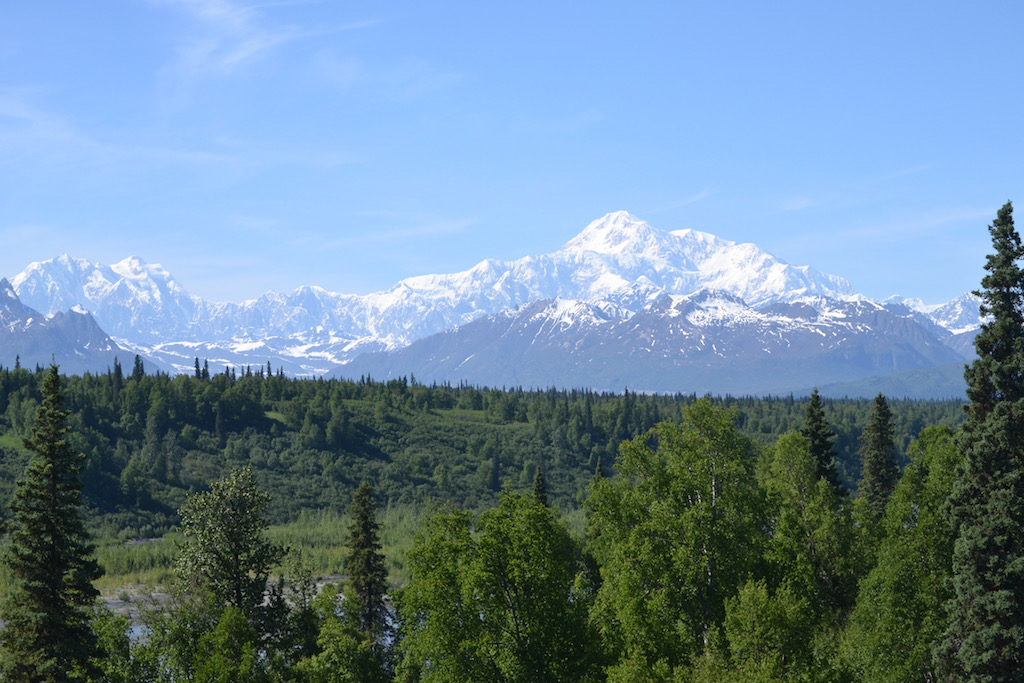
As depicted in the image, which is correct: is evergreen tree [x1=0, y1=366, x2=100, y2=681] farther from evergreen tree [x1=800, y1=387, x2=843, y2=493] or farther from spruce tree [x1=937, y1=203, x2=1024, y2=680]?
evergreen tree [x1=800, y1=387, x2=843, y2=493]

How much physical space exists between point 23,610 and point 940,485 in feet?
142

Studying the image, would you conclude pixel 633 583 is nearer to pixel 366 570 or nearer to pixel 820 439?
pixel 366 570

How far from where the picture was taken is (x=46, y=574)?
42.8 m

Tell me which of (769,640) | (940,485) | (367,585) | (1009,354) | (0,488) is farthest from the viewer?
(0,488)

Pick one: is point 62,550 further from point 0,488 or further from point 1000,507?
point 0,488

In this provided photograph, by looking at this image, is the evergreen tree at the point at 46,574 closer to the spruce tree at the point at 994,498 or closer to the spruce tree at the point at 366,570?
the spruce tree at the point at 366,570

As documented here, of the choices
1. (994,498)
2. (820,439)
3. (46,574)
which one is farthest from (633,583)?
(820,439)

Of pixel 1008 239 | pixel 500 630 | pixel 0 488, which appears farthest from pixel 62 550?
pixel 0 488

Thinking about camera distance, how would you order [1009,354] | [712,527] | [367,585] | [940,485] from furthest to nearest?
[367,585] < [940,485] < [712,527] < [1009,354]

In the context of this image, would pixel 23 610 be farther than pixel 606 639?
No

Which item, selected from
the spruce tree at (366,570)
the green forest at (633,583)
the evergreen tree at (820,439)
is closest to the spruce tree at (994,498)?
the green forest at (633,583)

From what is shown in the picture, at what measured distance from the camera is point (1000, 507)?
4200 cm

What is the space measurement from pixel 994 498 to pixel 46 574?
39.9m

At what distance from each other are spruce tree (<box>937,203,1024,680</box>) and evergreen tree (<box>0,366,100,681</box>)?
37.2 metres
